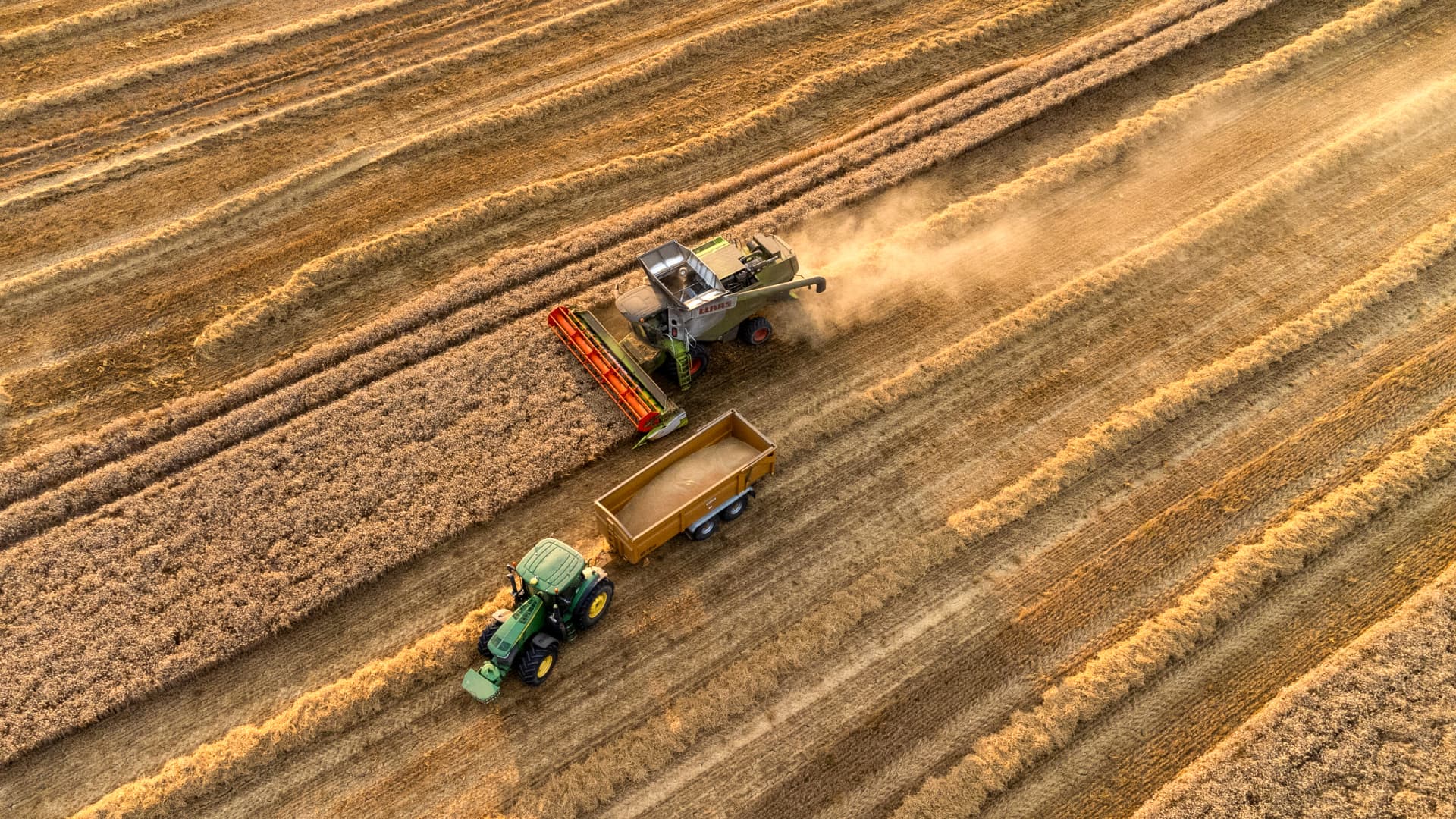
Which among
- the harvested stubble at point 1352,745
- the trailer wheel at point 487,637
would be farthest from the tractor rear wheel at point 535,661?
the harvested stubble at point 1352,745

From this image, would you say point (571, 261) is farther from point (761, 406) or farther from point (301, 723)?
point (301, 723)

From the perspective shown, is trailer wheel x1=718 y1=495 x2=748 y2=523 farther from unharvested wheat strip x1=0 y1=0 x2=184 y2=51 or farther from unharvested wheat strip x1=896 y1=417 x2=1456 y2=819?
unharvested wheat strip x1=0 y1=0 x2=184 y2=51

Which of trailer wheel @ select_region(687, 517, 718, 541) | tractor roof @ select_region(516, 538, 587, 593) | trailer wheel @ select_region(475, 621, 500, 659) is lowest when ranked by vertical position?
trailer wheel @ select_region(475, 621, 500, 659)

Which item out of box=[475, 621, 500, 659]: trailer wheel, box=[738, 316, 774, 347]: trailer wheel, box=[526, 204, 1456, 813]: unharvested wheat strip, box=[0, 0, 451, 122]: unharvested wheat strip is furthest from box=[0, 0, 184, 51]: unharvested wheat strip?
box=[526, 204, 1456, 813]: unharvested wheat strip

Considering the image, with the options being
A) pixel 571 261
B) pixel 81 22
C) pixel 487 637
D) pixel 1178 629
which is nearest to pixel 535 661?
pixel 487 637

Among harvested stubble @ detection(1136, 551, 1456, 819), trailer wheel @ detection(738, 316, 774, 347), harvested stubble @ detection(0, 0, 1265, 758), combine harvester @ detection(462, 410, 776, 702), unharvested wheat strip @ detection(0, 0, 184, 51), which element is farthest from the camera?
unharvested wheat strip @ detection(0, 0, 184, 51)

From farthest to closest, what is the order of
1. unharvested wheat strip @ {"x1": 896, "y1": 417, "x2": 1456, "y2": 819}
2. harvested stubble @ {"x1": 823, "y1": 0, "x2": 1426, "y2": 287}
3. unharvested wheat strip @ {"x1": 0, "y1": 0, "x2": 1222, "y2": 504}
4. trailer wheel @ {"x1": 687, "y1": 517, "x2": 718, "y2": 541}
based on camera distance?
harvested stubble @ {"x1": 823, "y1": 0, "x2": 1426, "y2": 287}, unharvested wheat strip @ {"x1": 0, "y1": 0, "x2": 1222, "y2": 504}, trailer wheel @ {"x1": 687, "y1": 517, "x2": 718, "y2": 541}, unharvested wheat strip @ {"x1": 896, "y1": 417, "x2": 1456, "y2": 819}

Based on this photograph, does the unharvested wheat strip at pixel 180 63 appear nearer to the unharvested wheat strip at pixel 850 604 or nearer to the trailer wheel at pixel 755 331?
the trailer wheel at pixel 755 331
